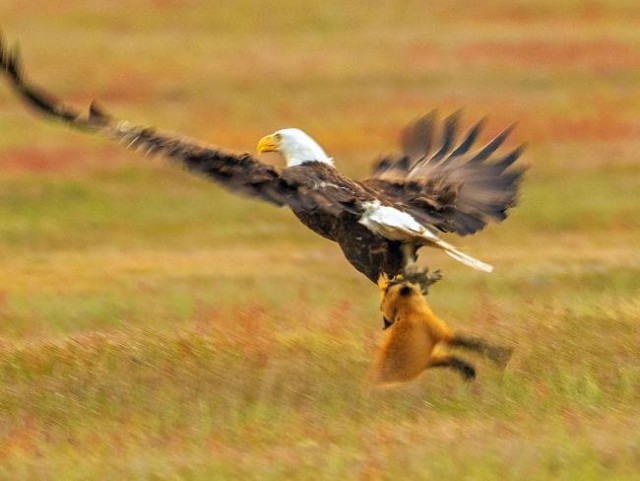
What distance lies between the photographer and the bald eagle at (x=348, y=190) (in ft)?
29.1

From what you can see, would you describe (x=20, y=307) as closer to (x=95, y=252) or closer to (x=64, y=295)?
(x=64, y=295)

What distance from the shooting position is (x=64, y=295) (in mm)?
14953

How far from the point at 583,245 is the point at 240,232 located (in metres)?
4.14

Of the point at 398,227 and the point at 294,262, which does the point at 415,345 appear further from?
the point at 294,262

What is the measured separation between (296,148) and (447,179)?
3.81 feet

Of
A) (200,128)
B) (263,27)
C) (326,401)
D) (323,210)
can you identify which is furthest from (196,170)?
(263,27)

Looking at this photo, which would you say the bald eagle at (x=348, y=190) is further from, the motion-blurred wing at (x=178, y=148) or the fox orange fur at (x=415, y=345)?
the fox orange fur at (x=415, y=345)

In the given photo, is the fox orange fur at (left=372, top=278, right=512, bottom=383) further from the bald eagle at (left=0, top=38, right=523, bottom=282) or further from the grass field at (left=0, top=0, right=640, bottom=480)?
the bald eagle at (left=0, top=38, right=523, bottom=282)

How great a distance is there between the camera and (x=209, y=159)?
8922 mm

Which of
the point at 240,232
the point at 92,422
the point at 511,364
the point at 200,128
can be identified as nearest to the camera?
the point at 92,422

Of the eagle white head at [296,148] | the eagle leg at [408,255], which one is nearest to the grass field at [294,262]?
the eagle leg at [408,255]

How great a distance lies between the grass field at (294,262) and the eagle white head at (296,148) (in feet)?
3.54

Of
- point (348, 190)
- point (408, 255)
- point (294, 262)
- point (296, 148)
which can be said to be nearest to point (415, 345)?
point (408, 255)

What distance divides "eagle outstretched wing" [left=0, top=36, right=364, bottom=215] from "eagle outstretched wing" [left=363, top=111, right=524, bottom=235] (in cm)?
77
